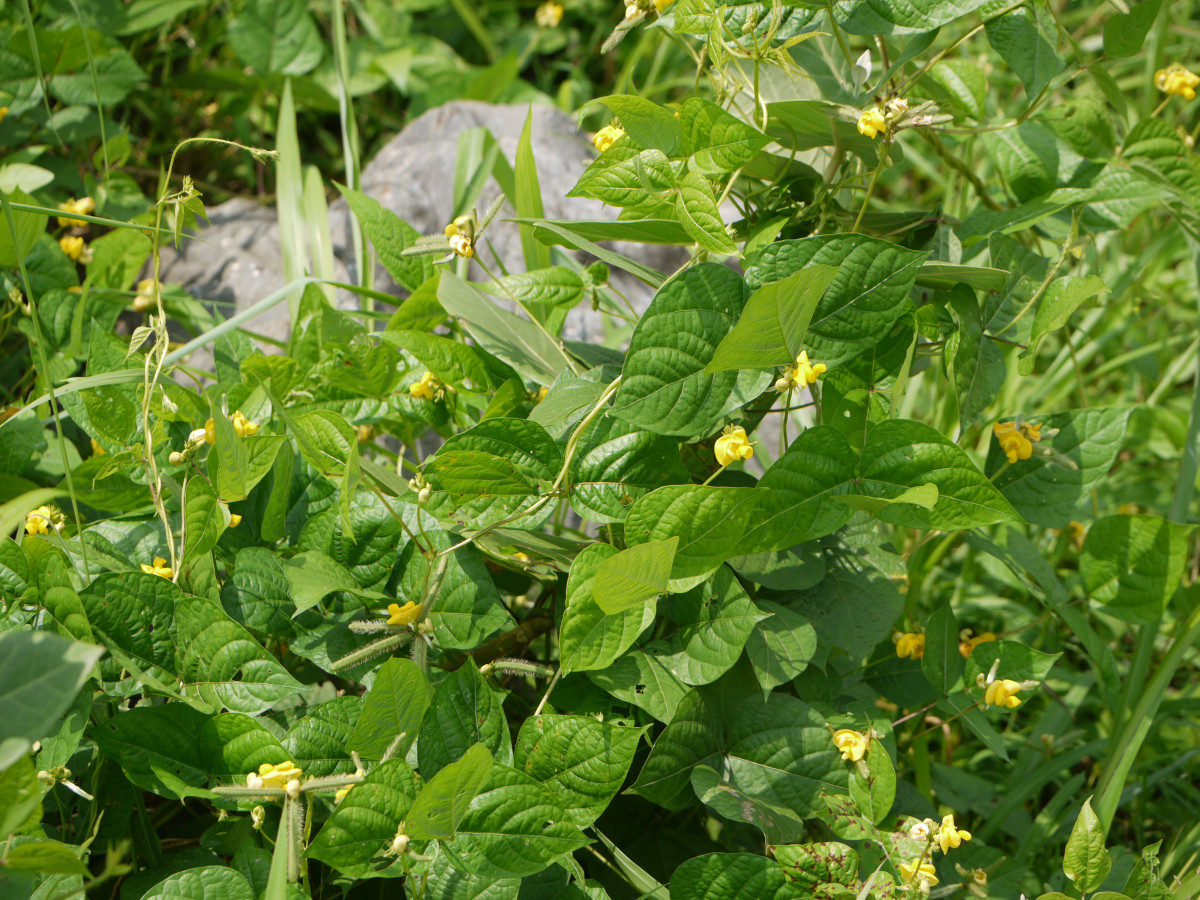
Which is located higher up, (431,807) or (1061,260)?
(1061,260)

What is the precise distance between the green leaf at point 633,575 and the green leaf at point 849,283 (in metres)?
0.24

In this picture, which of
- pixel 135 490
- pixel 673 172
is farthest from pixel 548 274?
pixel 135 490

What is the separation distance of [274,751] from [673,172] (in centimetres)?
60

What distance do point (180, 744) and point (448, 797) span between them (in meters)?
0.28

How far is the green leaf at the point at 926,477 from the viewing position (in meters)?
0.74

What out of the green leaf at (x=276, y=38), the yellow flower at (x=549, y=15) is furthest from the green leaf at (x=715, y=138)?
the yellow flower at (x=549, y=15)

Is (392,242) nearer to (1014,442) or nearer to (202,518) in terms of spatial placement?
(202,518)

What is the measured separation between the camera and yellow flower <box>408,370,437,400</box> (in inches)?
39.9

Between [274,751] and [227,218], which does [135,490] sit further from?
[227,218]

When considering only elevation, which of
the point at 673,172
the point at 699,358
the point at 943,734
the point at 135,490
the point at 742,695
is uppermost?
the point at 673,172

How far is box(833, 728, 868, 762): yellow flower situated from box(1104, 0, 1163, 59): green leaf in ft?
2.53

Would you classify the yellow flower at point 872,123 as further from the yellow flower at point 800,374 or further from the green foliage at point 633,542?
the yellow flower at point 800,374

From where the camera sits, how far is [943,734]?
4.38 ft

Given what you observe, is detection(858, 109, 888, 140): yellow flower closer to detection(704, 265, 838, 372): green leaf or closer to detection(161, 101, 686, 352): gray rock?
detection(704, 265, 838, 372): green leaf
